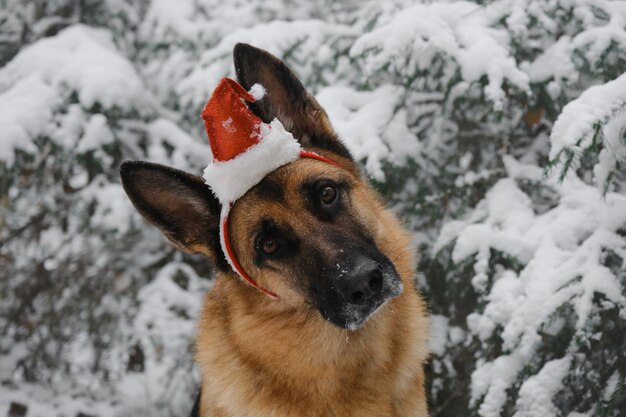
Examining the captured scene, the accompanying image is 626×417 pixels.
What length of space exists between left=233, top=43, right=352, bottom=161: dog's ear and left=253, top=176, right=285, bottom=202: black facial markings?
35cm

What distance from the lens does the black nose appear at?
2.28 meters

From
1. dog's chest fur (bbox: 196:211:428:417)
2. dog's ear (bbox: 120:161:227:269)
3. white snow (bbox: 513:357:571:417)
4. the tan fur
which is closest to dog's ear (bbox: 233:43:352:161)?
the tan fur

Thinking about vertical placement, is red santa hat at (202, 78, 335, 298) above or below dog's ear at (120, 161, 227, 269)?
above

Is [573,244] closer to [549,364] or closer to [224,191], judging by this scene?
[549,364]

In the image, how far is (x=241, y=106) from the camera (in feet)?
7.80

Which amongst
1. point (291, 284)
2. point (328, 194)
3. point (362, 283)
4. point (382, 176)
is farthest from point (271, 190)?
point (382, 176)

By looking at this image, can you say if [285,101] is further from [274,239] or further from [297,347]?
[297,347]

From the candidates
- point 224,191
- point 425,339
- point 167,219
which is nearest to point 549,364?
point 425,339

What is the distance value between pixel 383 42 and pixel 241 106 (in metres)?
1.50

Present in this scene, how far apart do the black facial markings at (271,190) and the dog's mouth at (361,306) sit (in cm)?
52

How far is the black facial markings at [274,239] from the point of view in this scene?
8.29 feet

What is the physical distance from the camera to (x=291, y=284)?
256 cm

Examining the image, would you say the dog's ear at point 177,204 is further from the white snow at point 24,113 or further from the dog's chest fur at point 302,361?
the white snow at point 24,113

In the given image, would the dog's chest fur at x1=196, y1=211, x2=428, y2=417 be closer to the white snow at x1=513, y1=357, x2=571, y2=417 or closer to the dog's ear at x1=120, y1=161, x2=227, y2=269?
the dog's ear at x1=120, y1=161, x2=227, y2=269
